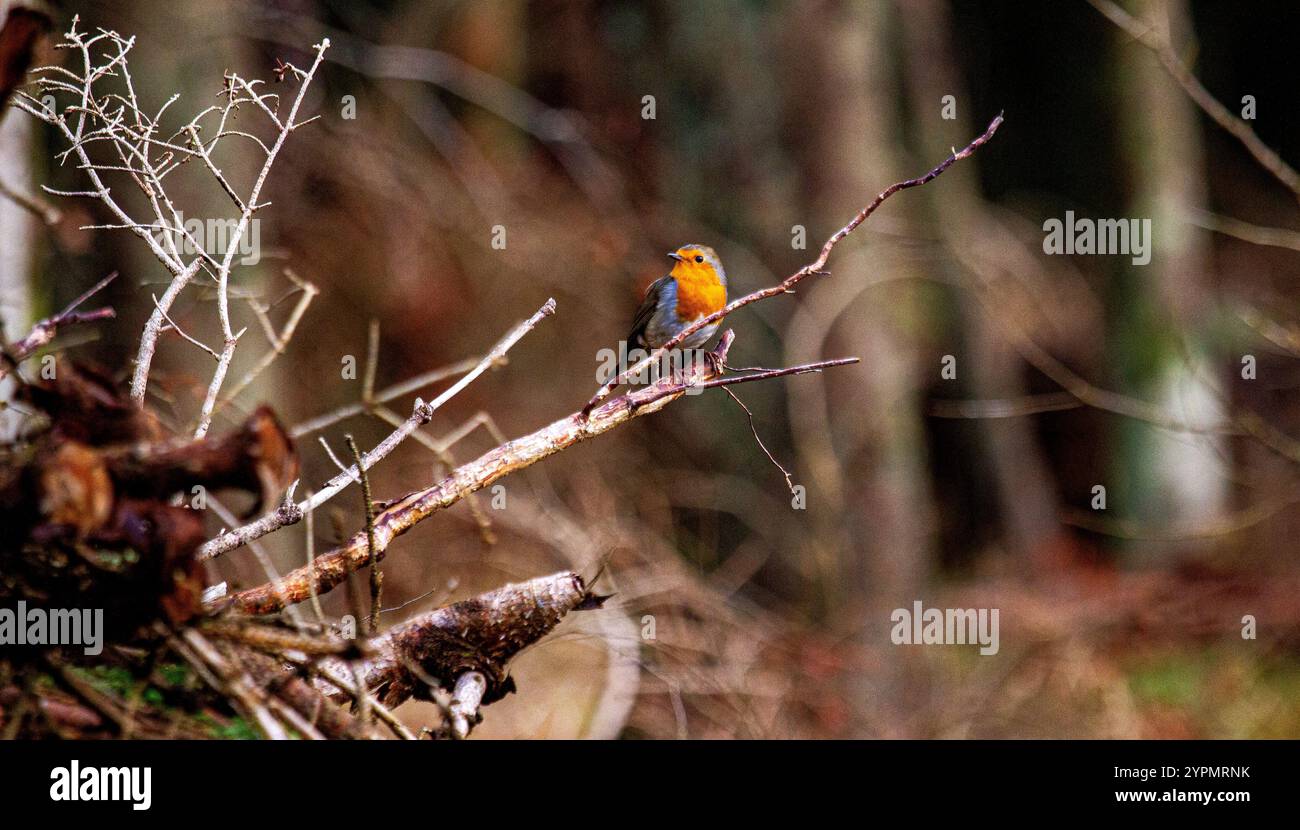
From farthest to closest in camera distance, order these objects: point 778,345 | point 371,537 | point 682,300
A: point 778,345 → point 682,300 → point 371,537

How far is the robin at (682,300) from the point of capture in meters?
3.92

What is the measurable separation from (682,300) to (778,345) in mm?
4031

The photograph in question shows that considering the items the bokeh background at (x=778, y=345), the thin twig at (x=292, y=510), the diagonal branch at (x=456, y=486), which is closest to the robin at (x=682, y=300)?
the bokeh background at (x=778, y=345)

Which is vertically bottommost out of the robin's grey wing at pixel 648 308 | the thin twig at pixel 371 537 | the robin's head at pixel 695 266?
the thin twig at pixel 371 537

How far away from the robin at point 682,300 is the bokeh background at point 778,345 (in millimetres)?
1100

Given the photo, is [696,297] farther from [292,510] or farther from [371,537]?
[371,537]

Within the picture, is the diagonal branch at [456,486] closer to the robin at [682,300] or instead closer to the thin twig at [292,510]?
the thin twig at [292,510]

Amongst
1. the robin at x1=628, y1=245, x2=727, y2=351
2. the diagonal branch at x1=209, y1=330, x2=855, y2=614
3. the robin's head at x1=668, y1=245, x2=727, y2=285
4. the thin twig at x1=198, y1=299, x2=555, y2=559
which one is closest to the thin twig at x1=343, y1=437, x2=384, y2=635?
the diagonal branch at x1=209, y1=330, x2=855, y2=614

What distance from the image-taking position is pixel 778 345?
25.9 ft

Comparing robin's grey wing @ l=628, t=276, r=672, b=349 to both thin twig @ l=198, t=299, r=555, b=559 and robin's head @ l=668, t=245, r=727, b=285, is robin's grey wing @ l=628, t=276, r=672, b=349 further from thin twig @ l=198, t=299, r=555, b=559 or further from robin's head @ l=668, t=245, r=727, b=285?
thin twig @ l=198, t=299, r=555, b=559

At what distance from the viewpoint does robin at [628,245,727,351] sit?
3918 mm

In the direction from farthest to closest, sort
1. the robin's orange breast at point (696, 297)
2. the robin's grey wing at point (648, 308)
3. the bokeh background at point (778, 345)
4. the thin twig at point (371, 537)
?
Result: the bokeh background at point (778, 345), the robin's grey wing at point (648, 308), the robin's orange breast at point (696, 297), the thin twig at point (371, 537)

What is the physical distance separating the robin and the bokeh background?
110 cm

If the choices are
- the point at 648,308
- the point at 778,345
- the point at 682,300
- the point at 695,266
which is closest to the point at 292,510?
the point at 682,300
